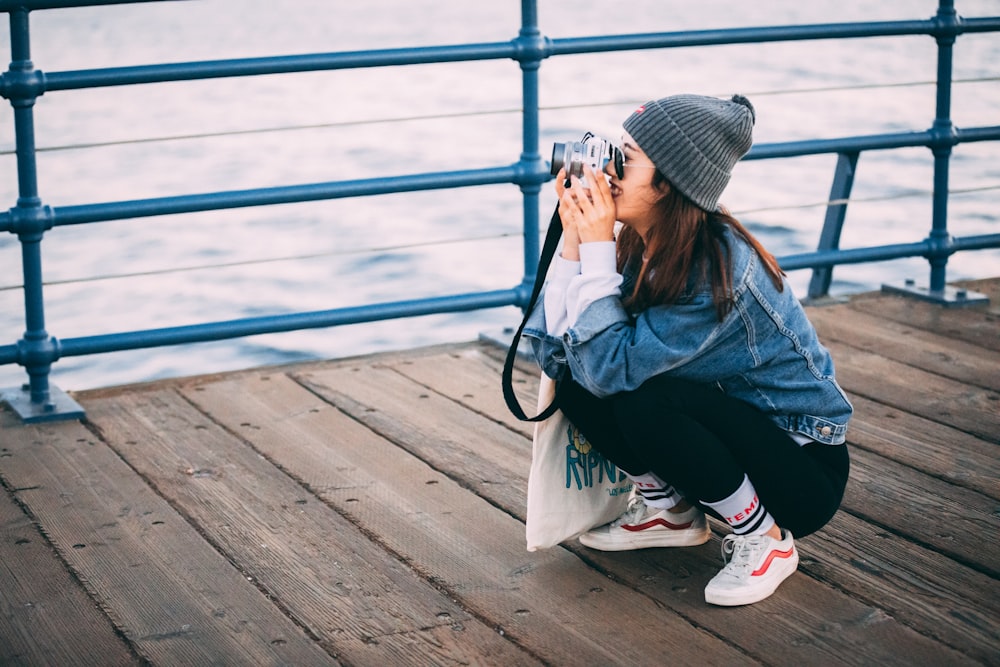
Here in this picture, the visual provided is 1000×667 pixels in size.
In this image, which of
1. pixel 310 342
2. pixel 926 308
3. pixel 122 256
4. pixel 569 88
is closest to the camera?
pixel 926 308

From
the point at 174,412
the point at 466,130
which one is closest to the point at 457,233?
the point at 466,130

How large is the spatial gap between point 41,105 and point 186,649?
8.14 metres

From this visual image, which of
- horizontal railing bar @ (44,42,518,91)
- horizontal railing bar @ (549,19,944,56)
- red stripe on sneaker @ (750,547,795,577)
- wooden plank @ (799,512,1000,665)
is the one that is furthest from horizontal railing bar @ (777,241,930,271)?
red stripe on sneaker @ (750,547,795,577)

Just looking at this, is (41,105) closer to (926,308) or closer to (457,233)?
(457,233)

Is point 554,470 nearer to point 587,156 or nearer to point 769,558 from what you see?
point 769,558

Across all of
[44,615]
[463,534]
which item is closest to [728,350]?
[463,534]

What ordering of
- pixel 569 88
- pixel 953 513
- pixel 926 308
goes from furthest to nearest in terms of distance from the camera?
pixel 569 88, pixel 926 308, pixel 953 513

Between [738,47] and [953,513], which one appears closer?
[953,513]

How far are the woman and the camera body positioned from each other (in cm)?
1

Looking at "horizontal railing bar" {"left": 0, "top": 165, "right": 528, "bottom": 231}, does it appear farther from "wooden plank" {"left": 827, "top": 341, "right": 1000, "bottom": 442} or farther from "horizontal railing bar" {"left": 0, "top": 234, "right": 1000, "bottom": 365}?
"wooden plank" {"left": 827, "top": 341, "right": 1000, "bottom": 442}

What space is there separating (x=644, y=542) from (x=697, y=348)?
1.43ft

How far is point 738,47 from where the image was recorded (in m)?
12.4

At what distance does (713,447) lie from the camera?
1.97 m

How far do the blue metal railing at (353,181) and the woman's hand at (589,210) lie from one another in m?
1.10
